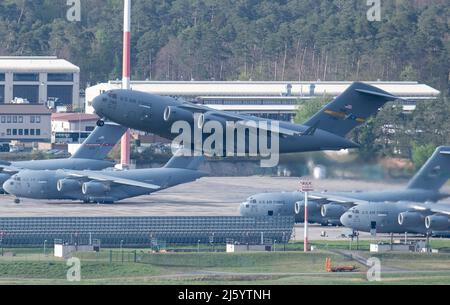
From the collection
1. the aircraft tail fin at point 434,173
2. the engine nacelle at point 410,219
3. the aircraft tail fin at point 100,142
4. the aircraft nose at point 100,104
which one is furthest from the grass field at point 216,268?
the aircraft tail fin at point 100,142

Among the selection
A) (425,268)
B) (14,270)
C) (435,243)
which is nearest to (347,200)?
(435,243)

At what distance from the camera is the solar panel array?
361ft

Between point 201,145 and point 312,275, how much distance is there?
9.89 m

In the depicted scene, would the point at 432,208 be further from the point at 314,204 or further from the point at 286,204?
the point at 286,204

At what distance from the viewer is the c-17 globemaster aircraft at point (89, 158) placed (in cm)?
14650

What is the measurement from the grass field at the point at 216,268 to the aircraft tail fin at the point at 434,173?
7457mm

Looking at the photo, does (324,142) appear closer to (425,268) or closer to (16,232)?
(425,268)

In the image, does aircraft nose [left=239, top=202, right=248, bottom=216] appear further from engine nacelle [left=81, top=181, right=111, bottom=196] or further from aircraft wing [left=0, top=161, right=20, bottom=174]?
aircraft wing [left=0, top=161, right=20, bottom=174]

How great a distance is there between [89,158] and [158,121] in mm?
48423

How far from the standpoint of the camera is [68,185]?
139 m

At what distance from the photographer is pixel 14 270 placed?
97938 mm

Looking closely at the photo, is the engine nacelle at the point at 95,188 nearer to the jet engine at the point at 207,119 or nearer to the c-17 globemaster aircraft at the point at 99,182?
the c-17 globemaster aircraft at the point at 99,182

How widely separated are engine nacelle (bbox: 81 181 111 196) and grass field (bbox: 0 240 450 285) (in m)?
31.4

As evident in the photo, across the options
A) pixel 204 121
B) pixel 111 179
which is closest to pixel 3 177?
pixel 111 179
